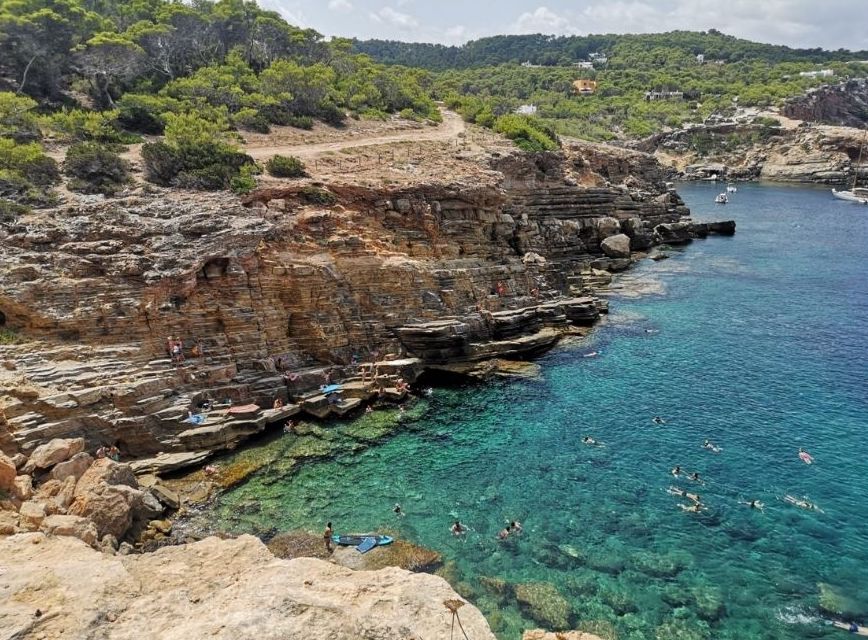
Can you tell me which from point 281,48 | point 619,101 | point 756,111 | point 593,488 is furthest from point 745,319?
point 619,101

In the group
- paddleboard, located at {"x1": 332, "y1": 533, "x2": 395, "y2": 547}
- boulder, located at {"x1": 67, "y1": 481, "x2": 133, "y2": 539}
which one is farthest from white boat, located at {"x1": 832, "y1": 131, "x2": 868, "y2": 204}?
boulder, located at {"x1": 67, "y1": 481, "x2": 133, "y2": 539}

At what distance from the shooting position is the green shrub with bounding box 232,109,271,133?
164 feet

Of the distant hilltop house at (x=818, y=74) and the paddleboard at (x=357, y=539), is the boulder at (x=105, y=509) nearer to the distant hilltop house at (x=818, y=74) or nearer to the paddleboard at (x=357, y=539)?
the paddleboard at (x=357, y=539)

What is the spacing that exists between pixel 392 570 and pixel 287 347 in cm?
2095

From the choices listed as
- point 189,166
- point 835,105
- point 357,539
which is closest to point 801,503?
point 357,539

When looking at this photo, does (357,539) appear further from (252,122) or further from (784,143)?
(784,143)

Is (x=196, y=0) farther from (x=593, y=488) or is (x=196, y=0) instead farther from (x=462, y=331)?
(x=593, y=488)

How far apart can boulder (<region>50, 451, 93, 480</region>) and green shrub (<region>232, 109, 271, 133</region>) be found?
118 ft

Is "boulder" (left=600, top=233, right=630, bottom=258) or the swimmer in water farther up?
"boulder" (left=600, top=233, right=630, bottom=258)

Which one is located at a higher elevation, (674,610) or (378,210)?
(378,210)

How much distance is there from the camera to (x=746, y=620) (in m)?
18.1

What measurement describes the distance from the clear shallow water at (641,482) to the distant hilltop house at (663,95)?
144940 millimetres

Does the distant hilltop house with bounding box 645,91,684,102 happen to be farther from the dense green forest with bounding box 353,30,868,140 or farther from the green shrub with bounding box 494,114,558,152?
the green shrub with bounding box 494,114,558,152

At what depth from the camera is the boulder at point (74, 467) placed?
72.2 ft
